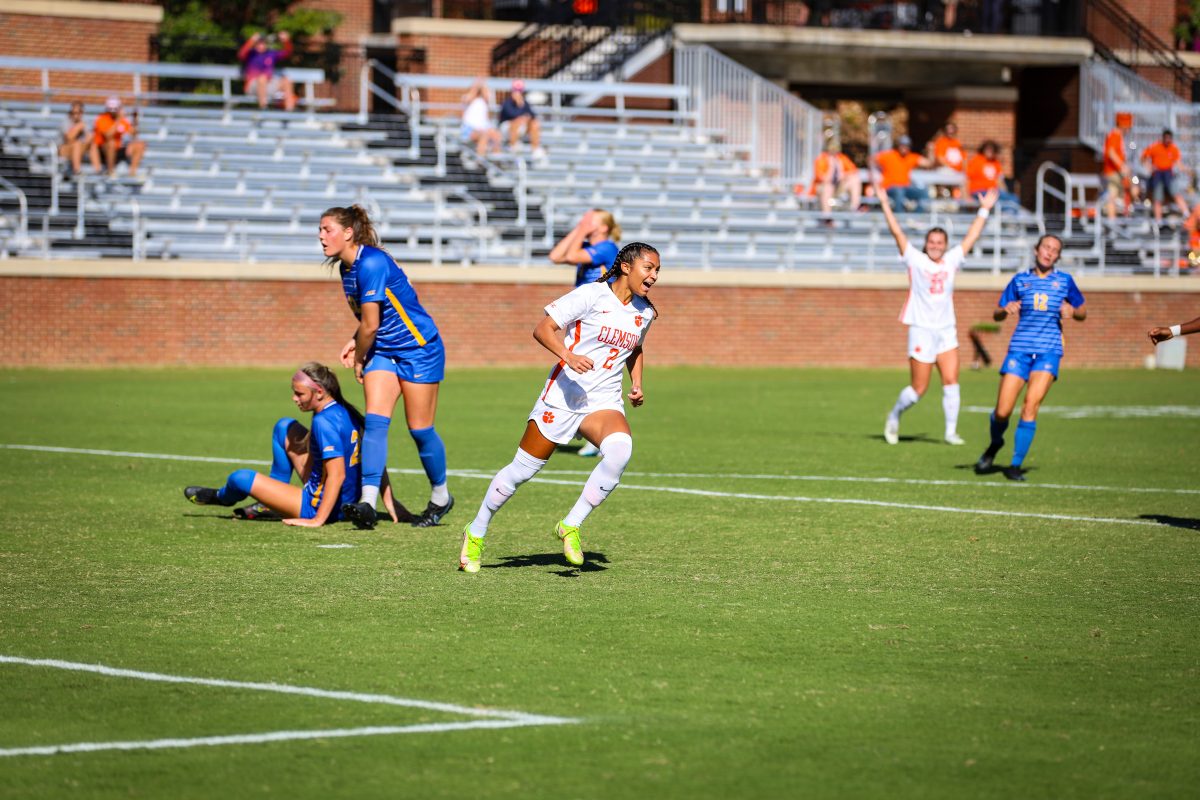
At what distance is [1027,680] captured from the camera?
22.1 feet

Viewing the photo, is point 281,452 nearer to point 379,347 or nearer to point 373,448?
point 373,448

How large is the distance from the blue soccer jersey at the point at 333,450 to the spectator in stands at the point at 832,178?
2376 cm

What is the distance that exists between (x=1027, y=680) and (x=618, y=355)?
10.0 ft

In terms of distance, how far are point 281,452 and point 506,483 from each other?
2.42 m

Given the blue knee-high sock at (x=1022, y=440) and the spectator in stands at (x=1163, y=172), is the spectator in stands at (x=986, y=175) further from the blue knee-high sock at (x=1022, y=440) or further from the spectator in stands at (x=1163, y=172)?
the blue knee-high sock at (x=1022, y=440)

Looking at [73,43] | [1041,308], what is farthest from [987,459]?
[73,43]

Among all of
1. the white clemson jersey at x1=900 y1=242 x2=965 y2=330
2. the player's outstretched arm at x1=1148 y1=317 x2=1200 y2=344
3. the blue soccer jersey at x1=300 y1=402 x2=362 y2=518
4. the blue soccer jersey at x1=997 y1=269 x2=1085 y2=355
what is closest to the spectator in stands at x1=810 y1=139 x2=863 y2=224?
the white clemson jersey at x1=900 y1=242 x2=965 y2=330

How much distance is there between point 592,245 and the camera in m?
14.7

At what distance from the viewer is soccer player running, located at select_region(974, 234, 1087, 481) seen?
14109mm

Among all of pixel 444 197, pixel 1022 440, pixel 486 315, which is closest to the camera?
pixel 1022 440

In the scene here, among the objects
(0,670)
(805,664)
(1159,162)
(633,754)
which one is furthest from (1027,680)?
(1159,162)

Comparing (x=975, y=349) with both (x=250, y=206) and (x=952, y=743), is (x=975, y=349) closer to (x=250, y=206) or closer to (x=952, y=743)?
(x=250, y=206)

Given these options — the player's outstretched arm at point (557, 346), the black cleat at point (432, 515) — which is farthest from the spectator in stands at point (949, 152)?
the player's outstretched arm at point (557, 346)

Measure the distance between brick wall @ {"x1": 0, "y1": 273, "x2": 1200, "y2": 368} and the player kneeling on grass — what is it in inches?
641
